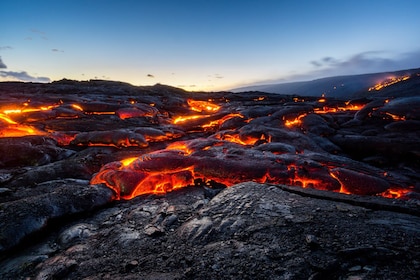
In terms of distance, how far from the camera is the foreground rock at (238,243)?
296 cm

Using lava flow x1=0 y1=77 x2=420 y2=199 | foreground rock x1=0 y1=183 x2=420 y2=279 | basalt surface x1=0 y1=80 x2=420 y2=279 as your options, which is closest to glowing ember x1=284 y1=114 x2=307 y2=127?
lava flow x1=0 y1=77 x2=420 y2=199

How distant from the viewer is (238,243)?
11.9ft

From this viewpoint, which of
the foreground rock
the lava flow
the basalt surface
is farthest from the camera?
the lava flow

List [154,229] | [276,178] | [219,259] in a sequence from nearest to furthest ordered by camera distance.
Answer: [219,259]
[154,229]
[276,178]

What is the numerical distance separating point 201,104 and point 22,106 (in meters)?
17.1

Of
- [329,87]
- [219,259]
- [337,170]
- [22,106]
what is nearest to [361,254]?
[219,259]

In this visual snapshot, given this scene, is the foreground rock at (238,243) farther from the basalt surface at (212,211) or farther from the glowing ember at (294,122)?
the glowing ember at (294,122)

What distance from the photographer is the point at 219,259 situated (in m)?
3.34

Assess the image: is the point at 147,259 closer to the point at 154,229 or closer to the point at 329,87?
the point at 154,229

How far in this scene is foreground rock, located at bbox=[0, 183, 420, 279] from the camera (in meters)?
2.96

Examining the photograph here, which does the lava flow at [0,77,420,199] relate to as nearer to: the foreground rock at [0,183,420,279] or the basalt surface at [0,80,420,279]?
the basalt surface at [0,80,420,279]

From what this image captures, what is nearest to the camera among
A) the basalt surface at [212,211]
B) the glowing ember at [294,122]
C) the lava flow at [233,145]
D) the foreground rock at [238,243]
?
the foreground rock at [238,243]

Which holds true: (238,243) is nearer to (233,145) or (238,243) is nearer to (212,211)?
(212,211)

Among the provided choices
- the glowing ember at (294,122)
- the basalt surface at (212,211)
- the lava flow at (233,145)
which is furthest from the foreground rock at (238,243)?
the glowing ember at (294,122)
